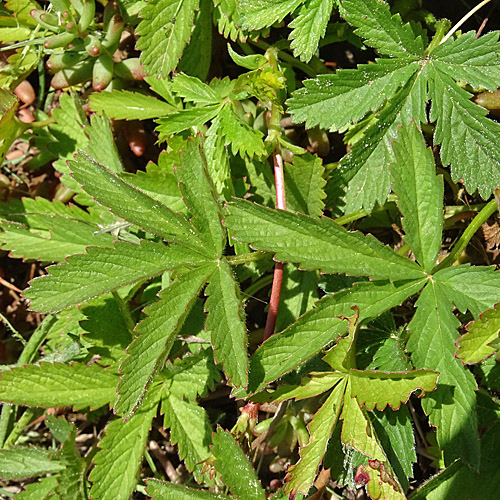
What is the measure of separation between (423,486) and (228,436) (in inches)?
30.8

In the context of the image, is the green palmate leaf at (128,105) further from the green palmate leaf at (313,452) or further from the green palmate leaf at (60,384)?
the green palmate leaf at (313,452)

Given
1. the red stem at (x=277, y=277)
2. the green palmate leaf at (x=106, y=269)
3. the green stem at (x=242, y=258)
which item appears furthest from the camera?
the red stem at (x=277, y=277)

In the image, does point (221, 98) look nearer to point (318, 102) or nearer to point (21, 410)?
point (318, 102)

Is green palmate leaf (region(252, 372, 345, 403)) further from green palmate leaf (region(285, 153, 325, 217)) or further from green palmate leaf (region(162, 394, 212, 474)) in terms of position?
green palmate leaf (region(285, 153, 325, 217))

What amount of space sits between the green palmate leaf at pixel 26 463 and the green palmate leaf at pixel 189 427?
57 centimetres

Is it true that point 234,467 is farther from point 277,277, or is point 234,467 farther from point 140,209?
point 140,209

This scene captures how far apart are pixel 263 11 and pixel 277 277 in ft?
3.23

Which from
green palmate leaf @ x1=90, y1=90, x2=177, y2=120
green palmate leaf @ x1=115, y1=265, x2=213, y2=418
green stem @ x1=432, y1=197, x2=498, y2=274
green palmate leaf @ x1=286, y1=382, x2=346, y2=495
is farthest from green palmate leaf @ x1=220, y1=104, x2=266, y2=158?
green palmate leaf @ x1=286, y1=382, x2=346, y2=495

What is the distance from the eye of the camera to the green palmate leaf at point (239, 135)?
83.2 inches

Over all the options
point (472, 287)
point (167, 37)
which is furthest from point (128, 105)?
point (472, 287)

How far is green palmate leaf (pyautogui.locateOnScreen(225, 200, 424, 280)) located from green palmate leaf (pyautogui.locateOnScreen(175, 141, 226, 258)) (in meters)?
0.11

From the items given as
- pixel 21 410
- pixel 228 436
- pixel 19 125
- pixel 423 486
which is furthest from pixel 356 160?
pixel 21 410

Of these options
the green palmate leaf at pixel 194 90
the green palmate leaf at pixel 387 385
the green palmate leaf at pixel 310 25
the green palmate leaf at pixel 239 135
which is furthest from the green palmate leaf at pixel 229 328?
the green palmate leaf at pixel 310 25

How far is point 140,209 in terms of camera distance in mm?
1966
